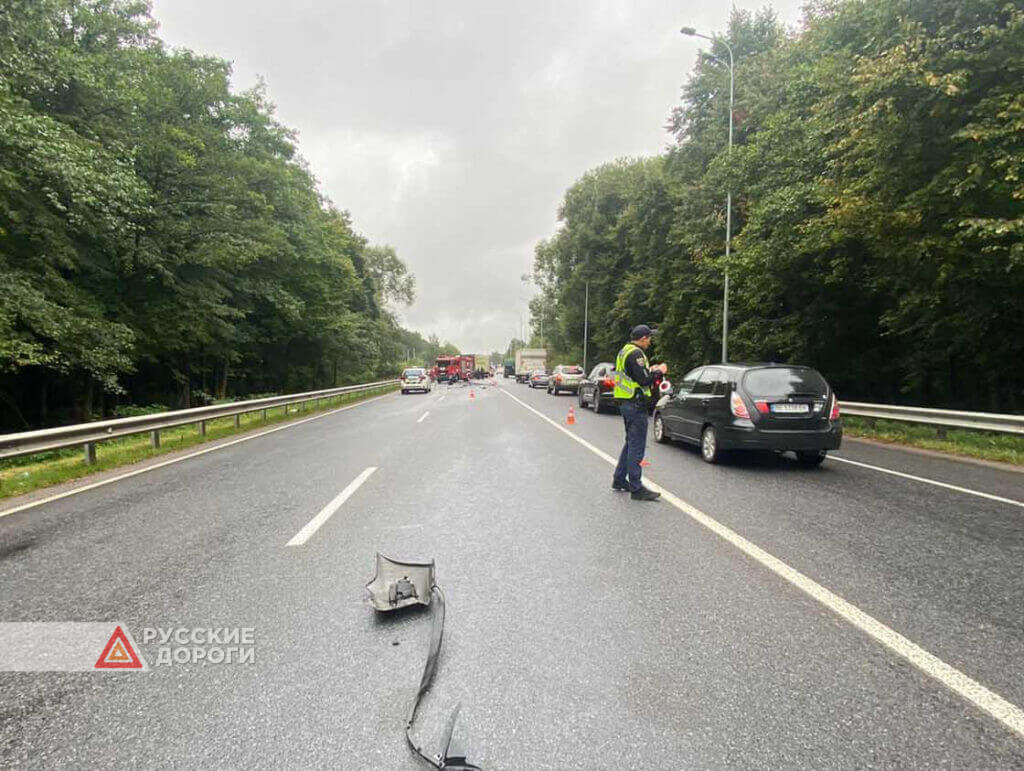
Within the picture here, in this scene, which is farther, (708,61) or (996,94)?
(708,61)

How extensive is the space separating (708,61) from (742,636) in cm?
3021

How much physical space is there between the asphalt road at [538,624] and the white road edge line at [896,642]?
0.19ft

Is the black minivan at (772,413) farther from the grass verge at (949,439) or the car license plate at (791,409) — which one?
the grass verge at (949,439)

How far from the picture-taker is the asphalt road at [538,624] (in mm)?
2109

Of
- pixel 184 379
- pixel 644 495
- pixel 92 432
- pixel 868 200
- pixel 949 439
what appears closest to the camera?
pixel 644 495

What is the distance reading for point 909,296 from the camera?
13.4 metres

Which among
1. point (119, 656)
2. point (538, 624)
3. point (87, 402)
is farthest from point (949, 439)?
point (87, 402)

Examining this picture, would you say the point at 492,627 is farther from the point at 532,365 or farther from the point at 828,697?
the point at 532,365

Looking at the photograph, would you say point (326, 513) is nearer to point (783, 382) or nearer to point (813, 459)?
point (783, 382)

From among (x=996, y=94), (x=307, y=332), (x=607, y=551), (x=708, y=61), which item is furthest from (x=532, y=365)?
(x=607, y=551)

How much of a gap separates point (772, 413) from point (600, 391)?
35.7 feet

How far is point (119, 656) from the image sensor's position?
9.09ft

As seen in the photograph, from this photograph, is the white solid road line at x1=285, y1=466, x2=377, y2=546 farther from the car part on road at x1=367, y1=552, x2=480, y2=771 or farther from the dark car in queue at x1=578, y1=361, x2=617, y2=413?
the dark car in queue at x1=578, y1=361, x2=617, y2=413

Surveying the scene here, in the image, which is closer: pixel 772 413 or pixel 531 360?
pixel 772 413
